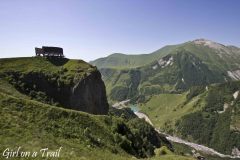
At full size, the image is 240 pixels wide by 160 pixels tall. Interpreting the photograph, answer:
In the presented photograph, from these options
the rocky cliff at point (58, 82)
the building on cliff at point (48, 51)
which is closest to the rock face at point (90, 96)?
the rocky cliff at point (58, 82)

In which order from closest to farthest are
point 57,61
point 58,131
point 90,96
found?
point 58,131 < point 90,96 < point 57,61

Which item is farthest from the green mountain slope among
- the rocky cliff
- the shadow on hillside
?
the shadow on hillside

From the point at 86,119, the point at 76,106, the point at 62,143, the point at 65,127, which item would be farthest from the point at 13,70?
the point at 62,143

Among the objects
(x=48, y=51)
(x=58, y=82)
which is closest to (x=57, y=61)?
(x=48, y=51)

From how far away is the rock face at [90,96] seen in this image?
149375mm

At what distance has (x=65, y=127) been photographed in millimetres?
63406

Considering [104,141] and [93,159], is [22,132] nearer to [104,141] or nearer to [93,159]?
[93,159]

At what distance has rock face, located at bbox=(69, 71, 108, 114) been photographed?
149 m

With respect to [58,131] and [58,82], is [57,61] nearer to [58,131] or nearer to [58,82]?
[58,82]

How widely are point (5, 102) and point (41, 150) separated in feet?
80.6

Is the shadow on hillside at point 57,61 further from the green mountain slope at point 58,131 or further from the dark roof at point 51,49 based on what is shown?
the green mountain slope at point 58,131

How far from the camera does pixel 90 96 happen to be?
159875 millimetres

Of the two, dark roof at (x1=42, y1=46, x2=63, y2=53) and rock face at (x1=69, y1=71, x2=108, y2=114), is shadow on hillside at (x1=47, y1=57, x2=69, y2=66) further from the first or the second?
rock face at (x1=69, y1=71, x2=108, y2=114)

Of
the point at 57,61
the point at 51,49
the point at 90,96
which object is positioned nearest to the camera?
the point at 90,96
